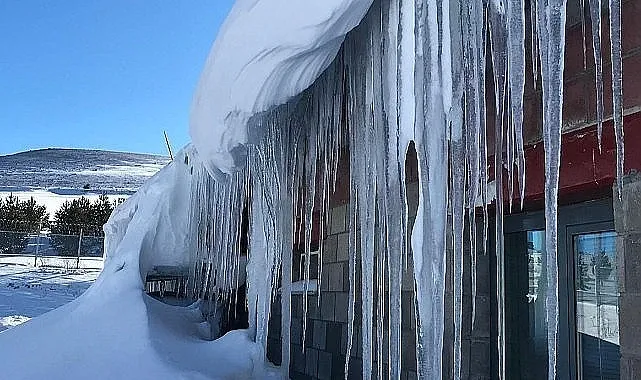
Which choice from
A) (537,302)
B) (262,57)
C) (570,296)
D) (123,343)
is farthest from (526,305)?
(123,343)

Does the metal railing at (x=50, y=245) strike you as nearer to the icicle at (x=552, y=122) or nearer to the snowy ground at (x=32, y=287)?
the snowy ground at (x=32, y=287)

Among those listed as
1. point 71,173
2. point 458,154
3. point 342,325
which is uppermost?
point 71,173

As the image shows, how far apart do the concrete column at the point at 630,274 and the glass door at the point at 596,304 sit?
31cm

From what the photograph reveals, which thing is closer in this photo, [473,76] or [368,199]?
[473,76]

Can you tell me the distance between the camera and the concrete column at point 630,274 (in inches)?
72.3

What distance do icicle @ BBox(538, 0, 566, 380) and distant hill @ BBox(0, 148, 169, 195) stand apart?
37382 mm

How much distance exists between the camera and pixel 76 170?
2003 inches

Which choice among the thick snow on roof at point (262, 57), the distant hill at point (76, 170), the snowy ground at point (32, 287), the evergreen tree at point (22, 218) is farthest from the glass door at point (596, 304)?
the distant hill at point (76, 170)

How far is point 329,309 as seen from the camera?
418 centimetres

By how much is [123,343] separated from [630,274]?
9.31ft

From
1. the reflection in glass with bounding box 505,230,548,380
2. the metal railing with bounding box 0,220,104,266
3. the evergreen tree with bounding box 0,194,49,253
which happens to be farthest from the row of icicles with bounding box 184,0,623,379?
the evergreen tree with bounding box 0,194,49,253

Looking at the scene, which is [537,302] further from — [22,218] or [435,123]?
[22,218]

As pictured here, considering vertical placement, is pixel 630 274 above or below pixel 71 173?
below

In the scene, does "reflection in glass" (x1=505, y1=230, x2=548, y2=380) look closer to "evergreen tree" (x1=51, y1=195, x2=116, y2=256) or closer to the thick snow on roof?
the thick snow on roof
